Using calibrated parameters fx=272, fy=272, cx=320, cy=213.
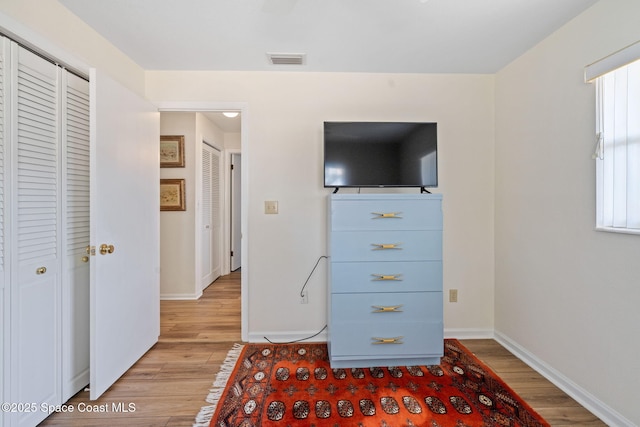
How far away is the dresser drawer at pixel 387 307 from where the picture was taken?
77.7 inches

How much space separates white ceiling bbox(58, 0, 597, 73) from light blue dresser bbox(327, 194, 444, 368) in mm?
1107

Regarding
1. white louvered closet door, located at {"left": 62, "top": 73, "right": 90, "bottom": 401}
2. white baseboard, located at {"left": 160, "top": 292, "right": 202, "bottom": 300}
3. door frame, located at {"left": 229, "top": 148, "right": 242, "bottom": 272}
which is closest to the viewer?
white louvered closet door, located at {"left": 62, "top": 73, "right": 90, "bottom": 401}

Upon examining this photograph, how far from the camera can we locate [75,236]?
1734 mm

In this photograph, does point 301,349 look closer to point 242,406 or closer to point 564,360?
point 242,406

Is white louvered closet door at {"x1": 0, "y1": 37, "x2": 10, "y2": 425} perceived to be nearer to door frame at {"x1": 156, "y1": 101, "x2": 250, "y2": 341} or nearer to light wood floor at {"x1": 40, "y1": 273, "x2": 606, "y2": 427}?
light wood floor at {"x1": 40, "y1": 273, "x2": 606, "y2": 427}

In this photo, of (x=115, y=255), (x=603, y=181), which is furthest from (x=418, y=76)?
(x=115, y=255)

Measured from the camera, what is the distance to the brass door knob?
1714mm

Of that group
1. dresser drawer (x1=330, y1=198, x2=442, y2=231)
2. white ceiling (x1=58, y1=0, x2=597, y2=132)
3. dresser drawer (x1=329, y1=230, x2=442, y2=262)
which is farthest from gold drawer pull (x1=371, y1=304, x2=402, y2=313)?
white ceiling (x1=58, y1=0, x2=597, y2=132)

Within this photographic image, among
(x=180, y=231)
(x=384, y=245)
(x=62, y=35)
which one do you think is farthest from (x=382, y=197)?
(x=180, y=231)

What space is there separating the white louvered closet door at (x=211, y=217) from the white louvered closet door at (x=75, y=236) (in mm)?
1995

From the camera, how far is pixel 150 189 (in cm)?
227

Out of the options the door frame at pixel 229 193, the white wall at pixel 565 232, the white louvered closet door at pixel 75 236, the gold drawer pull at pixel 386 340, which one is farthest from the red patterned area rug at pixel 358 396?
the door frame at pixel 229 193

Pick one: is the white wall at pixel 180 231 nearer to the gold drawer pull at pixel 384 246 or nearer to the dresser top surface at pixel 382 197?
the dresser top surface at pixel 382 197

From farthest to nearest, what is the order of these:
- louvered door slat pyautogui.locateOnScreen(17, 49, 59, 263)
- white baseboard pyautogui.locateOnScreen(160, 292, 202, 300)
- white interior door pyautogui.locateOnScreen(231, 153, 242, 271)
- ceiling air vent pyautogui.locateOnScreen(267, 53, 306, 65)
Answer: white interior door pyautogui.locateOnScreen(231, 153, 242, 271) → white baseboard pyautogui.locateOnScreen(160, 292, 202, 300) → ceiling air vent pyautogui.locateOnScreen(267, 53, 306, 65) → louvered door slat pyautogui.locateOnScreen(17, 49, 59, 263)
